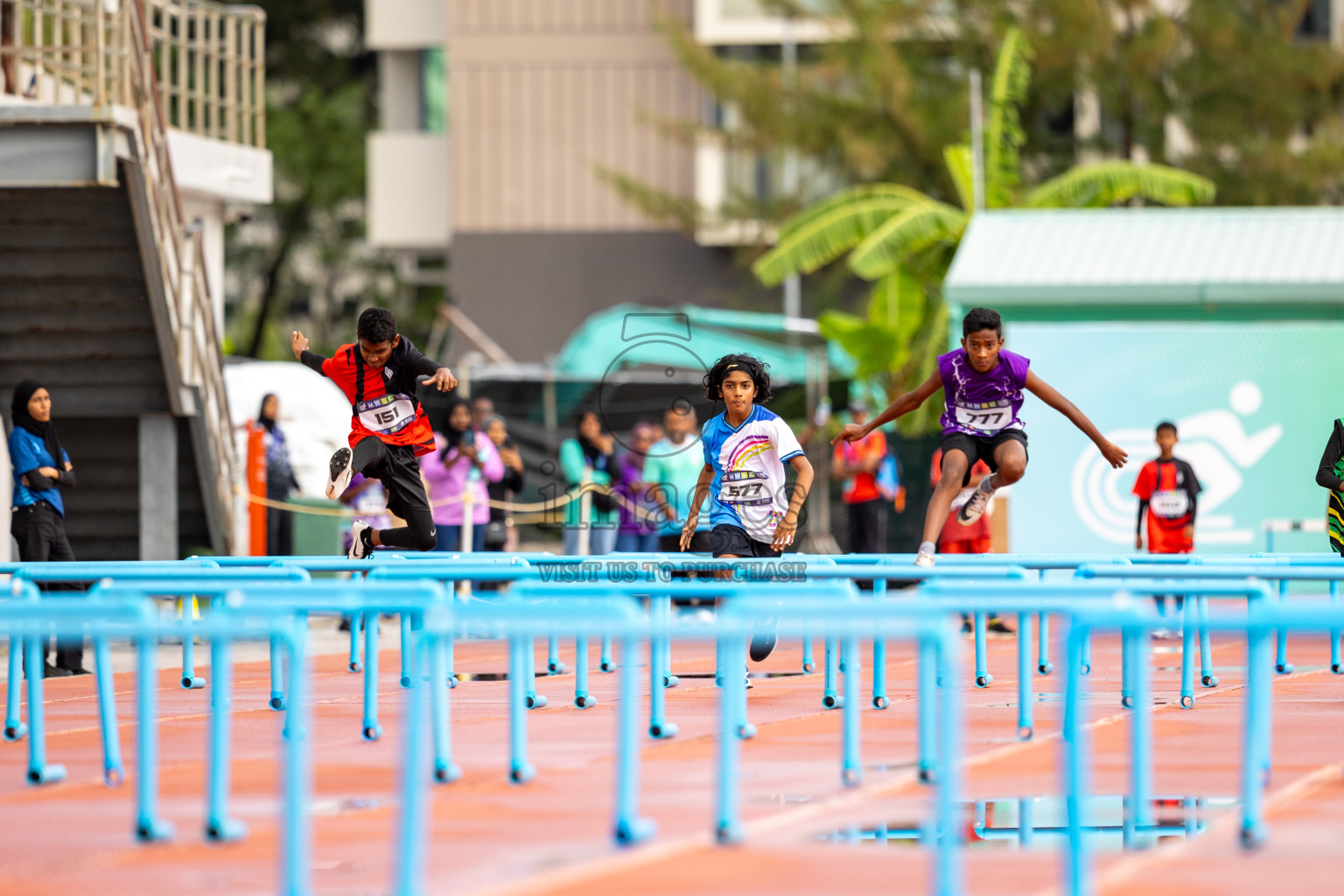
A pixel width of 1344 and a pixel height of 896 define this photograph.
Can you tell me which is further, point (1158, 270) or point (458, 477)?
point (1158, 270)

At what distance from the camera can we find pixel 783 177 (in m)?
36.2

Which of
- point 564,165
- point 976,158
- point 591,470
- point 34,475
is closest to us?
point 34,475

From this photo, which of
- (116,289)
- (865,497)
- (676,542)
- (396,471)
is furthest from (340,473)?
(865,497)

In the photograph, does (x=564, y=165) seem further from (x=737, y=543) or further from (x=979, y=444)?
(x=737, y=543)

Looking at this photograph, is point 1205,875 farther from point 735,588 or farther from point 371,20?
point 371,20

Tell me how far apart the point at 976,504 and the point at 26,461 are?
251 inches

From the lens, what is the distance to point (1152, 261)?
20266mm

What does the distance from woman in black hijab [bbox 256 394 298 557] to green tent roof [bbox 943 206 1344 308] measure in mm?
6613

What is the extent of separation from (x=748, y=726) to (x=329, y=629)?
979cm

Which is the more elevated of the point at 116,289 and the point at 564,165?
the point at 564,165

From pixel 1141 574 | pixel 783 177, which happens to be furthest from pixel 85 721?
pixel 783 177

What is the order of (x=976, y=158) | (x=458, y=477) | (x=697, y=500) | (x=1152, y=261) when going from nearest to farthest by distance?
(x=697, y=500) → (x=458, y=477) → (x=1152, y=261) → (x=976, y=158)

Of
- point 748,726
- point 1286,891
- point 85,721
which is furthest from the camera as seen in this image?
point 85,721

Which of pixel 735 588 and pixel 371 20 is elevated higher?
pixel 371 20
